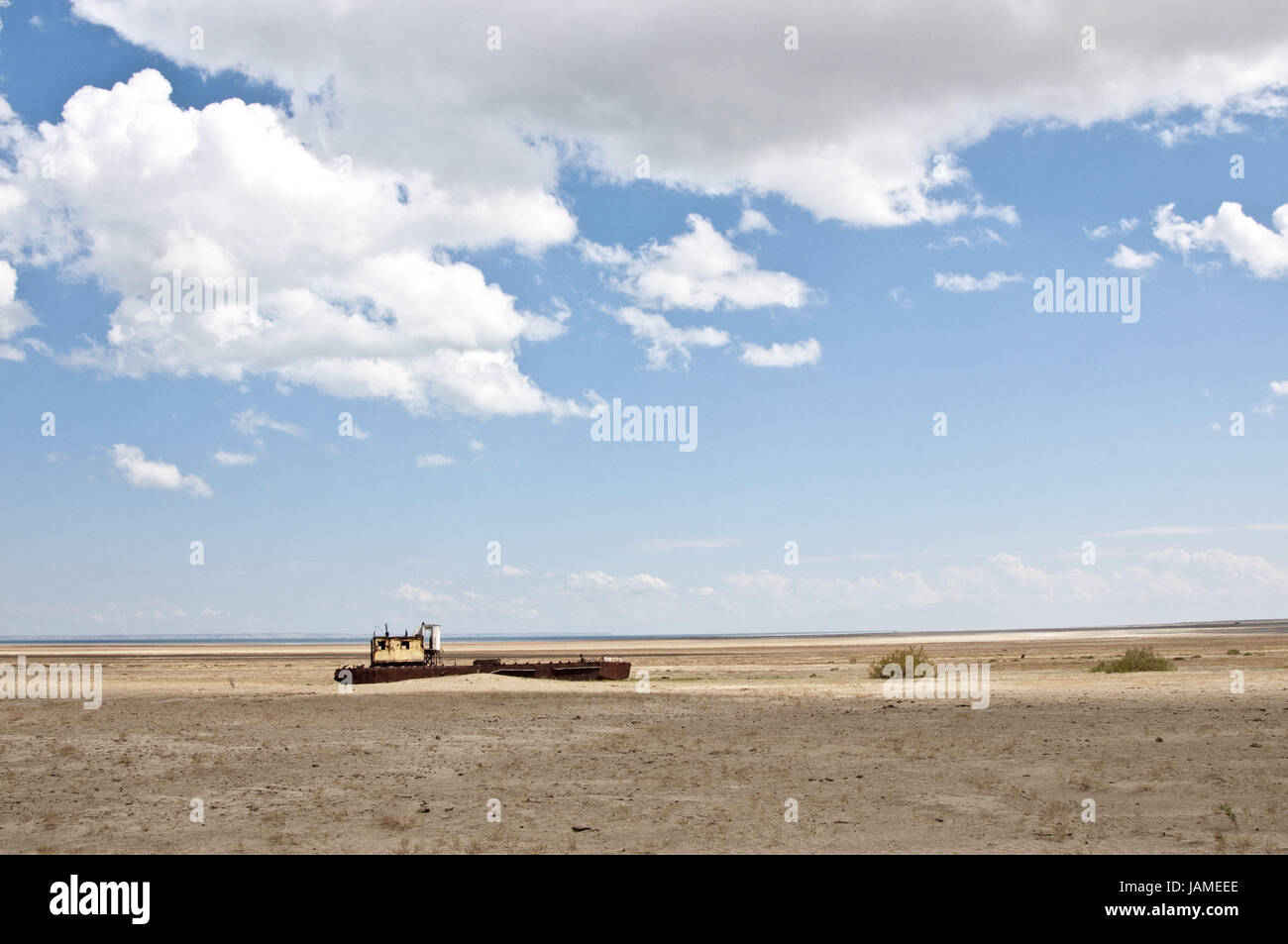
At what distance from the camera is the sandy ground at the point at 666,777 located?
1395cm

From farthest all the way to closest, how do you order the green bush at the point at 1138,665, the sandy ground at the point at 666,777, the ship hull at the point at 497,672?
the ship hull at the point at 497,672, the green bush at the point at 1138,665, the sandy ground at the point at 666,777

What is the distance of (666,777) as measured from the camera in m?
19.0

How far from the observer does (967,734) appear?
2425 cm

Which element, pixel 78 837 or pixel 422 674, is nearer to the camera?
pixel 78 837

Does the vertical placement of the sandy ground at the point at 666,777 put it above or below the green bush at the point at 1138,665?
above

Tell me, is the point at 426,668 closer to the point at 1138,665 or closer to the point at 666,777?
the point at 666,777

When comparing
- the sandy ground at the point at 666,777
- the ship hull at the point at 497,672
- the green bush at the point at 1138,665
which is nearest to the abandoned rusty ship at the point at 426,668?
the ship hull at the point at 497,672

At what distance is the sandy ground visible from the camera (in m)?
13.9

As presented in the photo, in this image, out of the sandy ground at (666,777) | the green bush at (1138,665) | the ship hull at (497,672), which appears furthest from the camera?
the ship hull at (497,672)

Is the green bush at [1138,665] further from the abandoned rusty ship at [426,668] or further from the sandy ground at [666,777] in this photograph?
the abandoned rusty ship at [426,668]
